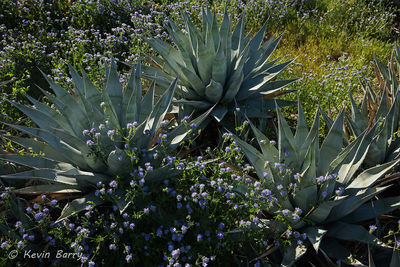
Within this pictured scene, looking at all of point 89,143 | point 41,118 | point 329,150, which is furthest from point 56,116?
point 329,150

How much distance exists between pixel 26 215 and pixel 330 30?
6202mm

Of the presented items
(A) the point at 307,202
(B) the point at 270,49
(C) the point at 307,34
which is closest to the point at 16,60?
(B) the point at 270,49

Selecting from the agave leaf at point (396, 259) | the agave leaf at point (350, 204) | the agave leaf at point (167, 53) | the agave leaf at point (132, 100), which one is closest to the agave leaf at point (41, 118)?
the agave leaf at point (132, 100)

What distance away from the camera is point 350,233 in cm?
271

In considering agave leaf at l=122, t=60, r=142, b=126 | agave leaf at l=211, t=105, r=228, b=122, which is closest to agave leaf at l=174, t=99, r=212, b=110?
agave leaf at l=211, t=105, r=228, b=122

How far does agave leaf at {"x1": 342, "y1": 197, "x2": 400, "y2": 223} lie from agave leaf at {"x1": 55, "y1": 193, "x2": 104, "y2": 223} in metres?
2.06

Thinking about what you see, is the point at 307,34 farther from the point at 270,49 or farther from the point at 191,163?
the point at 191,163

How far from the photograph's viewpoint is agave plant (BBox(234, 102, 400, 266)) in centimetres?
264

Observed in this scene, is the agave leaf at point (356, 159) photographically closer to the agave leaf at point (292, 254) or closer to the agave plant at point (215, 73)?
the agave leaf at point (292, 254)

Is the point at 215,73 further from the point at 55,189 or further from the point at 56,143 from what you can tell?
the point at 55,189

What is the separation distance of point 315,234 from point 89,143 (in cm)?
183

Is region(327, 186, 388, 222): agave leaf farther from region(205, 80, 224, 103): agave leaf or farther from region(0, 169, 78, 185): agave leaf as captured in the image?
region(0, 169, 78, 185): agave leaf

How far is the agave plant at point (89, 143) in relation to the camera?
282 cm

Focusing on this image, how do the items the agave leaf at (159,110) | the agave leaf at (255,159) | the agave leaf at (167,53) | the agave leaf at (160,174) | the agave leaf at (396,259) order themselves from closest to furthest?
the agave leaf at (396,259), the agave leaf at (160,174), the agave leaf at (255,159), the agave leaf at (159,110), the agave leaf at (167,53)
